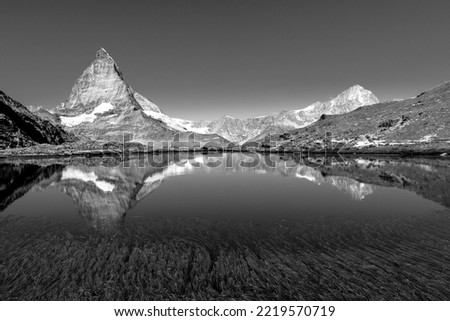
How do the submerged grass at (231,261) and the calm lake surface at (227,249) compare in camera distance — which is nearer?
the submerged grass at (231,261)

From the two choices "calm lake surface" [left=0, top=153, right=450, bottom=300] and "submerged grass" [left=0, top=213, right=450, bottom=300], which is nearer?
"submerged grass" [left=0, top=213, right=450, bottom=300]

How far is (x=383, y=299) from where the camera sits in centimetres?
1462

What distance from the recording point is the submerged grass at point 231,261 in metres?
15.5

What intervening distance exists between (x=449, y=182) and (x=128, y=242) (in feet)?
183

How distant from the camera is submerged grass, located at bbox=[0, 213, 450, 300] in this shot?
1546 cm

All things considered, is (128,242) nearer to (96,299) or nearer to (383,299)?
(96,299)

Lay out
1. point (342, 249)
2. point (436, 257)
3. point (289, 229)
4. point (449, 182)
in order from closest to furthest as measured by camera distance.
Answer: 1. point (436, 257)
2. point (342, 249)
3. point (289, 229)
4. point (449, 182)

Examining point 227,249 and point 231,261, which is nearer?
point 231,261

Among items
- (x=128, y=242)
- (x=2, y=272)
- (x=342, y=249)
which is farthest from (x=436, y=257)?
(x=2, y=272)

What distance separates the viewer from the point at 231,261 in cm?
1925
